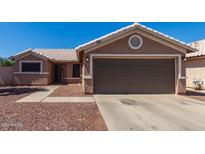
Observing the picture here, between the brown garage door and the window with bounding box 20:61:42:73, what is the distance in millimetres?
10138

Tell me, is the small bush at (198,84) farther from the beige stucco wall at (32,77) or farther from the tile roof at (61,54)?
the beige stucco wall at (32,77)

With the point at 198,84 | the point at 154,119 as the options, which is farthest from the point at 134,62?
the point at 154,119

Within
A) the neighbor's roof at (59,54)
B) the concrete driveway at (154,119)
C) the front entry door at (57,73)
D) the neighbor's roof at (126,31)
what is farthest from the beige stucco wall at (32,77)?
the concrete driveway at (154,119)

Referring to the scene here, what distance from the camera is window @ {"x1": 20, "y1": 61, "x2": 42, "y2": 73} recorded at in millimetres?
22922

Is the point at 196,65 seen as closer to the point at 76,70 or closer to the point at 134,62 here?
the point at 134,62

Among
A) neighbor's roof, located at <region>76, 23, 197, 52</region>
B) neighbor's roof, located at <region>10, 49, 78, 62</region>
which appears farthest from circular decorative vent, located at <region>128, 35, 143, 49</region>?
neighbor's roof, located at <region>10, 49, 78, 62</region>

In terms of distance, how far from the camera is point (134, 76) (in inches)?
599

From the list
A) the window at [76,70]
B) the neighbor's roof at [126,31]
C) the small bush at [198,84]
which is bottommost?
the small bush at [198,84]

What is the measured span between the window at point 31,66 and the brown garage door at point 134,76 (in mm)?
10138

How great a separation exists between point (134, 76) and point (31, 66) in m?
12.3

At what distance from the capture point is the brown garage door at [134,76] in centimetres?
1502

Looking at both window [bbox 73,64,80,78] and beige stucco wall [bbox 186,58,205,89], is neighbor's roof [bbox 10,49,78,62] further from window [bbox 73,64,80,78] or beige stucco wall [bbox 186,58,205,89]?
beige stucco wall [bbox 186,58,205,89]
